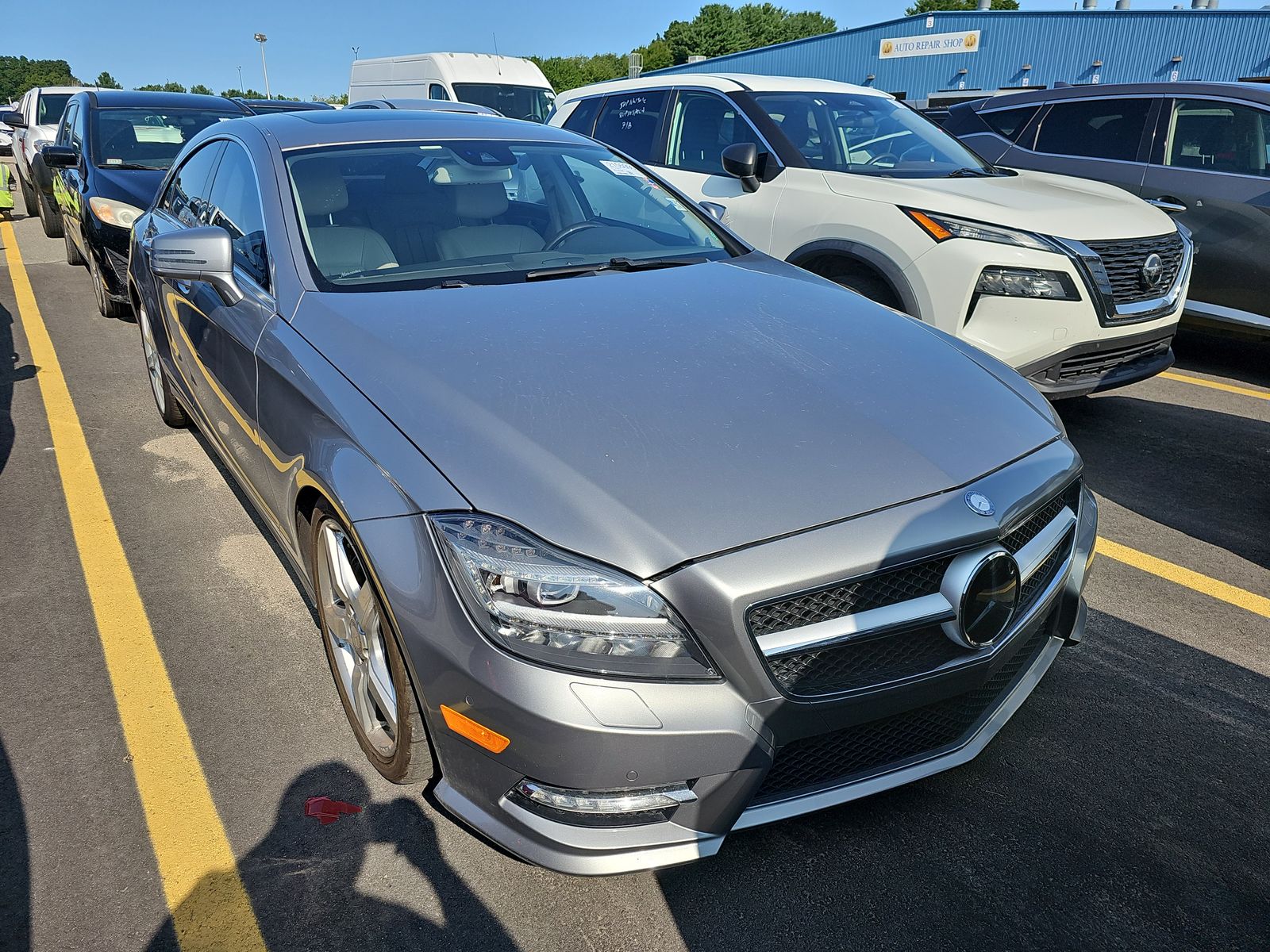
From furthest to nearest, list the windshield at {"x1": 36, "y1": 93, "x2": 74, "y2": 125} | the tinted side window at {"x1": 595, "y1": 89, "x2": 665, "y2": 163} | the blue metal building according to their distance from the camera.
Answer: the blue metal building → the windshield at {"x1": 36, "y1": 93, "x2": 74, "y2": 125} → the tinted side window at {"x1": 595, "y1": 89, "x2": 665, "y2": 163}

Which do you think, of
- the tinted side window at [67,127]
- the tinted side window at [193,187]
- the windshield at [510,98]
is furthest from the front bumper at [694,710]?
the windshield at [510,98]

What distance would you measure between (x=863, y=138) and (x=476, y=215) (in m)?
3.33

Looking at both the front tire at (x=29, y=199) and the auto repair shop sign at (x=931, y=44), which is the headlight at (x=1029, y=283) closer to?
the front tire at (x=29, y=199)

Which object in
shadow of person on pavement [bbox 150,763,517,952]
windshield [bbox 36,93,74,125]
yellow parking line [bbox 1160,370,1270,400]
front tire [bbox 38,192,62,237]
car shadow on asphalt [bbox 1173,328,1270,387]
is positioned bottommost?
car shadow on asphalt [bbox 1173,328,1270,387]

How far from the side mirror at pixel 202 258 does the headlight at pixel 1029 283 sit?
3286mm

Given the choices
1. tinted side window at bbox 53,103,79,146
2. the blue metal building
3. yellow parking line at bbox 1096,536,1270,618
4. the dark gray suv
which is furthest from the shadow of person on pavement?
the blue metal building

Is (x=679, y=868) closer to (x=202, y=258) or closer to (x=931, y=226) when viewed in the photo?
(x=202, y=258)

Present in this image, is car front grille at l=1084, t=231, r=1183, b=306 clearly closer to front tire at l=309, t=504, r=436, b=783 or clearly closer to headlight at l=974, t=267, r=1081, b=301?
headlight at l=974, t=267, r=1081, b=301

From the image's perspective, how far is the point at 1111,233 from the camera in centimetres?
466

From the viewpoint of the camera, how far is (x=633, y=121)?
6.39 metres

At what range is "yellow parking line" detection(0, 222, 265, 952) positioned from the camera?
2.09m

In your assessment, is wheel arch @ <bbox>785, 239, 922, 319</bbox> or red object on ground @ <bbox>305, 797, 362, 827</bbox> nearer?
red object on ground @ <bbox>305, 797, 362, 827</bbox>

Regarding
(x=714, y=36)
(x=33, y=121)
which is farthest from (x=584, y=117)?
(x=714, y=36)

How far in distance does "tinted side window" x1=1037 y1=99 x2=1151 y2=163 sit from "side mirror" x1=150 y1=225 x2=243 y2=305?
6.02m
